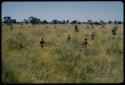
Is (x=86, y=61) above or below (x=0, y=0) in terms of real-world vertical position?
below

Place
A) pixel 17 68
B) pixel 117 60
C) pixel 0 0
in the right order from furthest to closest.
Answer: pixel 117 60 → pixel 17 68 → pixel 0 0

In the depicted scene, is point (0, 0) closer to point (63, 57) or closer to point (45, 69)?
point (45, 69)

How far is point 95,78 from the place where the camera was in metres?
6.86

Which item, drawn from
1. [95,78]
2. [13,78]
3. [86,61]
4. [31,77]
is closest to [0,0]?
[13,78]

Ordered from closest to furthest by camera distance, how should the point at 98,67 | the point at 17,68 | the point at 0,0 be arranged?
the point at 0,0 < the point at 17,68 < the point at 98,67

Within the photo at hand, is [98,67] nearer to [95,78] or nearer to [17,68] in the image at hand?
[95,78]

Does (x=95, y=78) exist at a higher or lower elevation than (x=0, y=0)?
lower

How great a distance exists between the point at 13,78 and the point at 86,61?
10.1 feet

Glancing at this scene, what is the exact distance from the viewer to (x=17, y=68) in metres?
7.19

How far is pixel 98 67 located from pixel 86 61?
0.78 m

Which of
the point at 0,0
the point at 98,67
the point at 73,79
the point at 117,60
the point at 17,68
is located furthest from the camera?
the point at 117,60

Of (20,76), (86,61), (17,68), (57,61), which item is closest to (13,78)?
(20,76)

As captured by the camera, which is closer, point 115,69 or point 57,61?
point 115,69

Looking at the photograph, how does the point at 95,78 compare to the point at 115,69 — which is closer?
the point at 95,78
